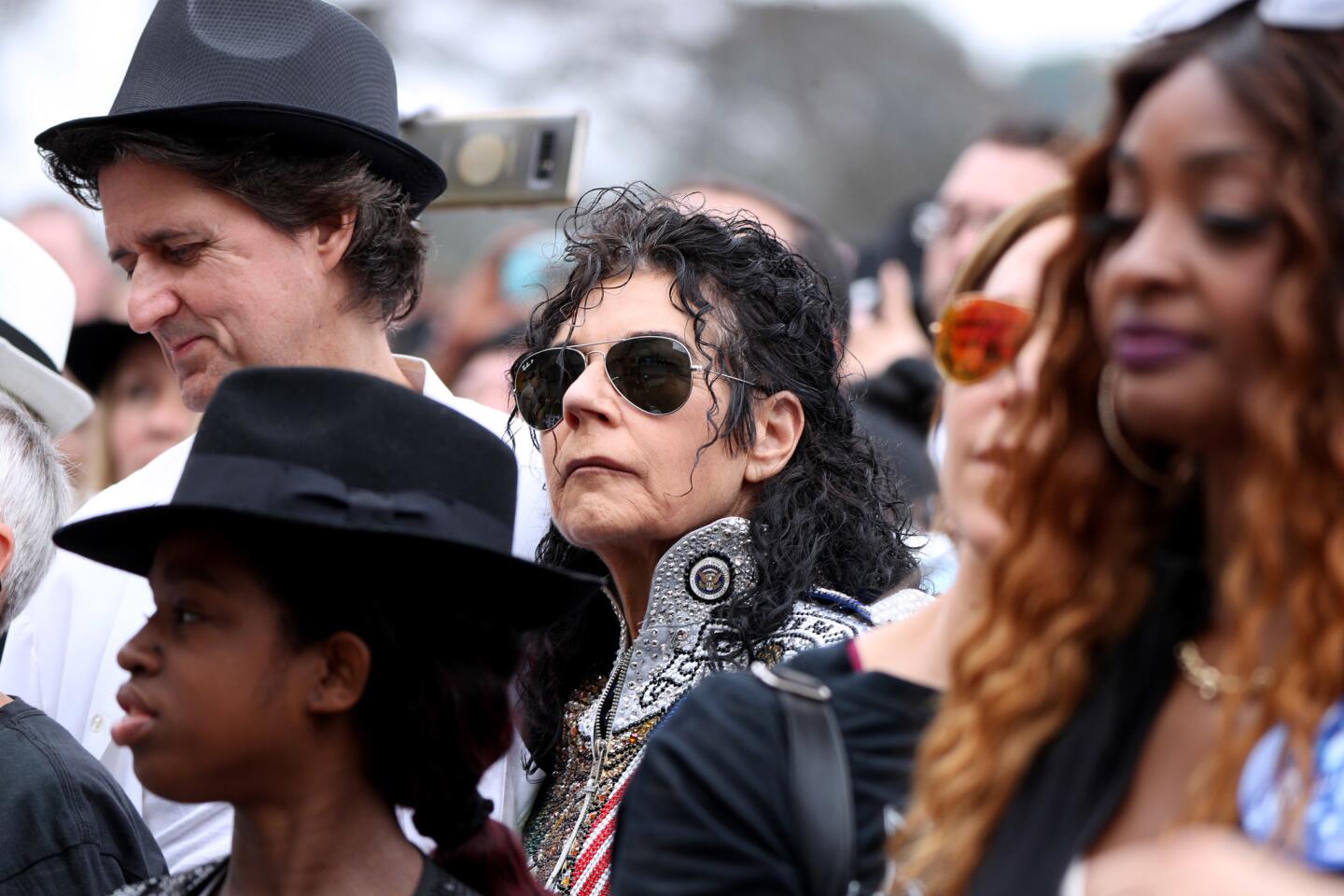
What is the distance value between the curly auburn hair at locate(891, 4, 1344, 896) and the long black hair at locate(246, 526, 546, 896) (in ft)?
2.25

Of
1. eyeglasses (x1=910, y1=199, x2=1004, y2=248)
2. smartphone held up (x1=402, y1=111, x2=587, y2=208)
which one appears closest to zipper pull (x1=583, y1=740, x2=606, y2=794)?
smartphone held up (x1=402, y1=111, x2=587, y2=208)

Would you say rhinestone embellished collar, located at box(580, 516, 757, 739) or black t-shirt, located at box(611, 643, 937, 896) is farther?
rhinestone embellished collar, located at box(580, 516, 757, 739)

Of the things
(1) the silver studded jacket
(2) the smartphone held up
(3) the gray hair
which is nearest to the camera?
(1) the silver studded jacket

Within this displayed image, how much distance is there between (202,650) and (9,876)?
0.64 m

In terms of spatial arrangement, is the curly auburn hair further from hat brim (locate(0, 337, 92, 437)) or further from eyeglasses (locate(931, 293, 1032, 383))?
hat brim (locate(0, 337, 92, 437))

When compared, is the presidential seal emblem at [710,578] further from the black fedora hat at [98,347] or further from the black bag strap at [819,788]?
the black fedora hat at [98,347]

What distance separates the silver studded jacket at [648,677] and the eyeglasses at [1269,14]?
1234mm

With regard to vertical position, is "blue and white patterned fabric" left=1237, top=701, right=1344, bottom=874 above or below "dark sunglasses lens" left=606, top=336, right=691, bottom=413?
below

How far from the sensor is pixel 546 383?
3.01 m

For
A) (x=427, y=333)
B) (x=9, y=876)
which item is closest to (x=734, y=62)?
(x=427, y=333)

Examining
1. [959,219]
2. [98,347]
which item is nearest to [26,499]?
[98,347]

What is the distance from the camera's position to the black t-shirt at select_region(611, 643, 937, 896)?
→ 1.86 m

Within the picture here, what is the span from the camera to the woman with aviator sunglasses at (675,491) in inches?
110

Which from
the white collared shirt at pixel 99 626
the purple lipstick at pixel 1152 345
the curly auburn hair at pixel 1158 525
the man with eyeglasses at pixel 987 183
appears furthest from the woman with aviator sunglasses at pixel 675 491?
the man with eyeglasses at pixel 987 183
